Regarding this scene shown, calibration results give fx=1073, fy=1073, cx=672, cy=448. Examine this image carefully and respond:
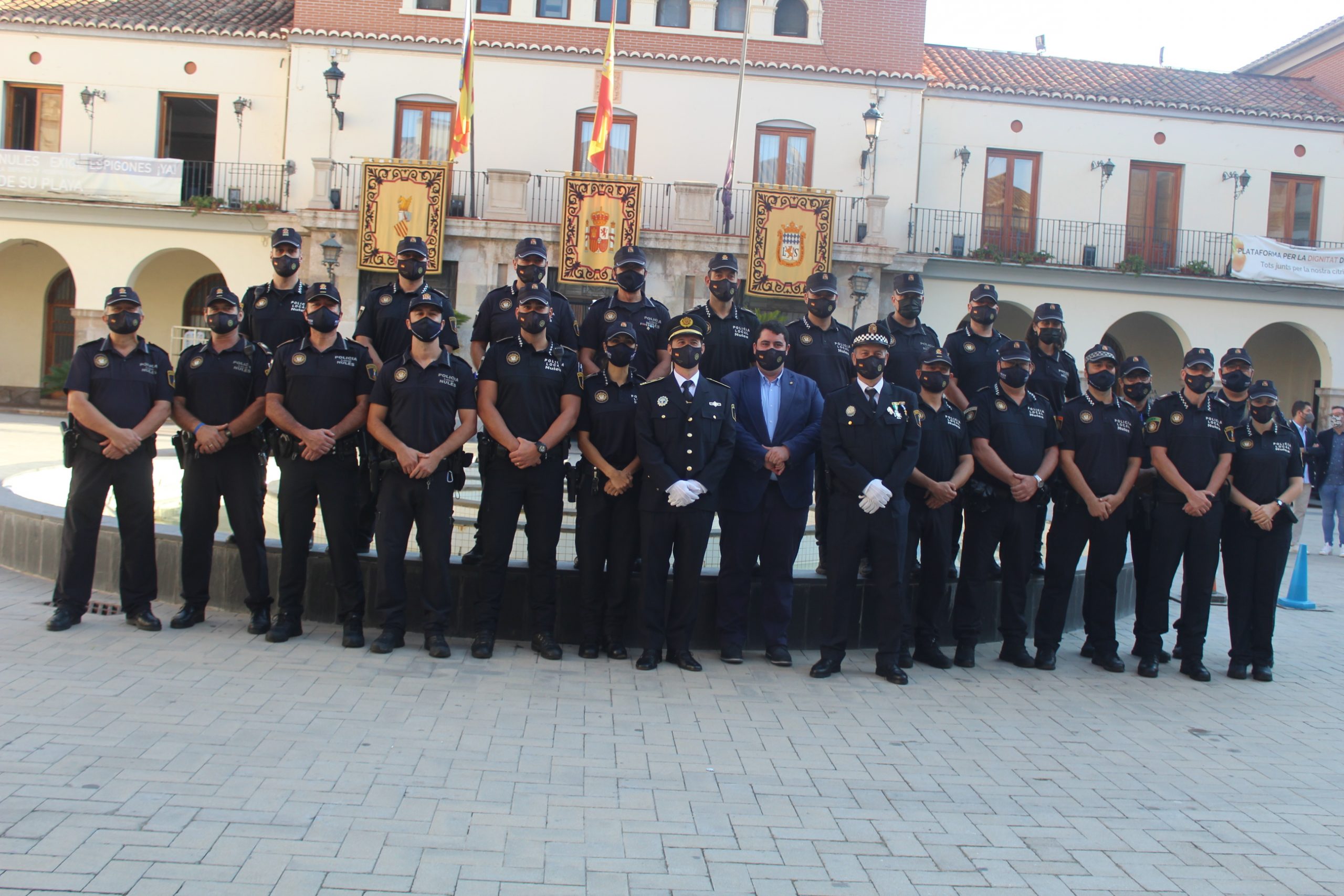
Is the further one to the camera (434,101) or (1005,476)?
(434,101)

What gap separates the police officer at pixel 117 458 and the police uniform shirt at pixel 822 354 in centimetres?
411

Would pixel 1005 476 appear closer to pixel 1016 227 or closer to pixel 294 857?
pixel 294 857

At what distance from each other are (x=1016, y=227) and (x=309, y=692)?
76.7 ft

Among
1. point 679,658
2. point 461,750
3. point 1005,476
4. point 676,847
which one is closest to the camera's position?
point 676,847

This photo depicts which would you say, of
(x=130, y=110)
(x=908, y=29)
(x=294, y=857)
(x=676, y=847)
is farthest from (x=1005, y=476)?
(x=130, y=110)

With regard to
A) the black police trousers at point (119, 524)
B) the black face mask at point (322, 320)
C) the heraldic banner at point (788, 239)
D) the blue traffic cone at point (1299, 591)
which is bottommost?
the blue traffic cone at point (1299, 591)

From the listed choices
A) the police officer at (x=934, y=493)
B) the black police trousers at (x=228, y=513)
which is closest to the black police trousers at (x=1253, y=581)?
the police officer at (x=934, y=493)

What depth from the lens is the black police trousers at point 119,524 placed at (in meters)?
6.60

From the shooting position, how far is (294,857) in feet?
11.9

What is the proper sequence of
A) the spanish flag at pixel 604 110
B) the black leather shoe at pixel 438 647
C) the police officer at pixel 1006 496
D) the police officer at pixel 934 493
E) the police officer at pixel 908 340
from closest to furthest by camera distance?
the black leather shoe at pixel 438 647 < the police officer at pixel 934 493 < the police officer at pixel 1006 496 < the police officer at pixel 908 340 < the spanish flag at pixel 604 110

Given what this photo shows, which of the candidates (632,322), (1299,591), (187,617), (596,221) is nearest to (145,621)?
(187,617)

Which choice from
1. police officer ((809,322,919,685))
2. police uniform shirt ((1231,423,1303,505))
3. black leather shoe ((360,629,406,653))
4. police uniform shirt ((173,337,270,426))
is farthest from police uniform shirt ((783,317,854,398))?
police uniform shirt ((173,337,270,426))

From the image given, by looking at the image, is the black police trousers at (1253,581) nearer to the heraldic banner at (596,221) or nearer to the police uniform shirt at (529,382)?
the police uniform shirt at (529,382)

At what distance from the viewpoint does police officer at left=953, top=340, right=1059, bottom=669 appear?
277 inches
